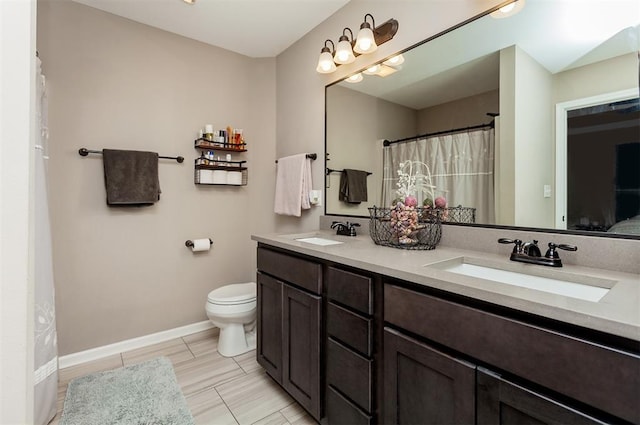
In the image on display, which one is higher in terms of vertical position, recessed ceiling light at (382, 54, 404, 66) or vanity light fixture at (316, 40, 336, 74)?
vanity light fixture at (316, 40, 336, 74)

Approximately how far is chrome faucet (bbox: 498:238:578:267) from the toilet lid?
1.65 metres

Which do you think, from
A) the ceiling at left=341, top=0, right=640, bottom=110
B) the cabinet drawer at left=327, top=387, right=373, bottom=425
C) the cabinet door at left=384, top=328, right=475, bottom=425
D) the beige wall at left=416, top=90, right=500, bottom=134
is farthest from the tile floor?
the ceiling at left=341, top=0, right=640, bottom=110

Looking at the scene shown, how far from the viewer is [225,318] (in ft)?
6.79

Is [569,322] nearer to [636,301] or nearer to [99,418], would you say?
[636,301]

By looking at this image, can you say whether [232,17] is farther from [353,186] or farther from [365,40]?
[353,186]

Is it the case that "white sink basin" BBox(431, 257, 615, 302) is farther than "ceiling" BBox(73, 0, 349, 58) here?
No

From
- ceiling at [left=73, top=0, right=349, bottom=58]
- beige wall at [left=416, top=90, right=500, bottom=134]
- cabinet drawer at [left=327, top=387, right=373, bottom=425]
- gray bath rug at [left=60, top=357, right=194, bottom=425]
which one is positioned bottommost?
gray bath rug at [left=60, top=357, right=194, bottom=425]

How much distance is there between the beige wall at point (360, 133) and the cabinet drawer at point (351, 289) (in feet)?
2.44

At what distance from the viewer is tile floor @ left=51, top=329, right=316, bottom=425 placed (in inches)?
61.7

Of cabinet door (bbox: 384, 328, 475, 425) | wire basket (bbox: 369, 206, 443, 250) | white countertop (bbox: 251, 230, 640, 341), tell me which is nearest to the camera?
white countertop (bbox: 251, 230, 640, 341)

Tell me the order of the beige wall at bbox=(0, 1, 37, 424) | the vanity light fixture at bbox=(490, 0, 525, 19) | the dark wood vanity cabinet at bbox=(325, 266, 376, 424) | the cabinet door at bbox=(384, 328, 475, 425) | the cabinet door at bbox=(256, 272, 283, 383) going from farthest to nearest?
1. the cabinet door at bbox=(256, 272, 283, 383)
2. the vanity light fixture at bbox=(490, 0, 525, 19)
3. the dark wood vanity cabinet at bbox=(325, 266, 376, 424)
4. the cabinet door at bbox=(384, 328, 475, 425)
5. the beige wall at bbox=(0, 1, 37, 424)

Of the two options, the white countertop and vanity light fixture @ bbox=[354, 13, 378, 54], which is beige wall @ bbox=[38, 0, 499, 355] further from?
the white countertop

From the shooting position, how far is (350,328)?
47.6 inches

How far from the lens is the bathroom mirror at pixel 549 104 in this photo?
3.39ft
